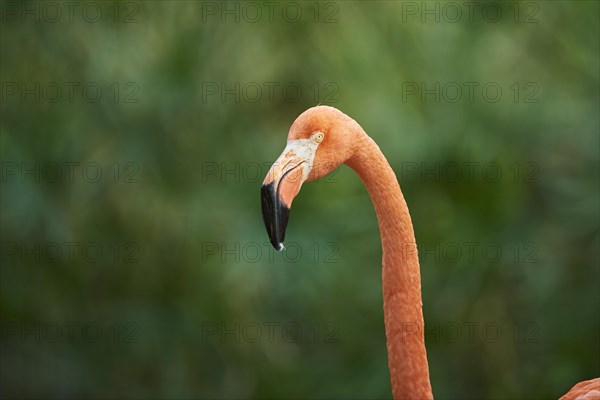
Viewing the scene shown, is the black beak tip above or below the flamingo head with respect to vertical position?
below

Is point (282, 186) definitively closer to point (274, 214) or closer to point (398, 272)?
point (274, 214)

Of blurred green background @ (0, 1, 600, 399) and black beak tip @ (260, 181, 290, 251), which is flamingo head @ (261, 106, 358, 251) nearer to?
black beak tip @ (260, 181, 290, 251)

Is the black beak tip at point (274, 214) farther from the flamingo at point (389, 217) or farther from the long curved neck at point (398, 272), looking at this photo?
the long curved neck at point (398, 272)

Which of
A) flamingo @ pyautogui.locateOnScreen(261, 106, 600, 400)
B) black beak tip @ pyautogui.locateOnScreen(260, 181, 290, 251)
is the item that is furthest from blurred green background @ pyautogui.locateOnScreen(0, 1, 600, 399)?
black beak tip @ pyautogui.locateOnScreen(260, 181, 290, 251)

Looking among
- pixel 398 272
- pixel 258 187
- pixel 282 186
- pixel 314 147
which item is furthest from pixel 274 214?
pixel 258 187

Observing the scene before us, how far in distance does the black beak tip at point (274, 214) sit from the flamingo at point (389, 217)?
101 millimetres

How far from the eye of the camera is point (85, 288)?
10.7 feet

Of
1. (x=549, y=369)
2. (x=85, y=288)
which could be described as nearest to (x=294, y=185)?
(x=549, y=369)

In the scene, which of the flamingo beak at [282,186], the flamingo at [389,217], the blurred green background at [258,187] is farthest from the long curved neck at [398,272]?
the blurred green background at [258,187]

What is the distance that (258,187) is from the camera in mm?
3205

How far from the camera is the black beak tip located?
1349mm

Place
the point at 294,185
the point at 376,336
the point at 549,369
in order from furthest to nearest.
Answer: the point at 376,336, the point at 549,369, the point at 294,185

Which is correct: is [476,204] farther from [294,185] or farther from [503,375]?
[294,185]

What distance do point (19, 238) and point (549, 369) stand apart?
7.46 feet
